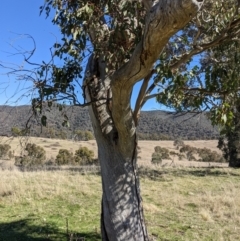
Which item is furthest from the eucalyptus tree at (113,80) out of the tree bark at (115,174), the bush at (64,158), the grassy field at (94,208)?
the bush at (64,158)

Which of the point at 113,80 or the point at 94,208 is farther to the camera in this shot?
the point at 94,208

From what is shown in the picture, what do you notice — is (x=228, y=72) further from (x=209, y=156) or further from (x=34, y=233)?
(x=209, y=156)

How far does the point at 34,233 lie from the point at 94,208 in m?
2.06

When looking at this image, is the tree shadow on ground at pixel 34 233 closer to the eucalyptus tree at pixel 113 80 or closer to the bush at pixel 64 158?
the eucalyptus tree at pixel 113 80

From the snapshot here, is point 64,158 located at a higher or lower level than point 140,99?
lower

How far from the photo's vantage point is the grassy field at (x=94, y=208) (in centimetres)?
690

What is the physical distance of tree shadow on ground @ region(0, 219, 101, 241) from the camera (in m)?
6.55

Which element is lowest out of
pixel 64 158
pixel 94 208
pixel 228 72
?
pixel 94 208

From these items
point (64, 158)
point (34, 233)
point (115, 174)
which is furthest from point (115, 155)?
point (64, 158)

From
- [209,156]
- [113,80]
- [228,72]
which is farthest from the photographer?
[209,156]

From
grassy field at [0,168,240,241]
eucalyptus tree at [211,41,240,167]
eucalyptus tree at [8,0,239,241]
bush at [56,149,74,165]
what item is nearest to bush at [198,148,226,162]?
bush at [56,149,74,165]

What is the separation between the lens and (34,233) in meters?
6.95

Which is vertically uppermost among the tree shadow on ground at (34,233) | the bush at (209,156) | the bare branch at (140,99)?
the bare branch at (140,99)

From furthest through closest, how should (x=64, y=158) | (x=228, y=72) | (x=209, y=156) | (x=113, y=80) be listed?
1. (x=209, y=156)
2. (x=64, y=158)
3. (x=228, y=72)
4. (x=113, y=80)
